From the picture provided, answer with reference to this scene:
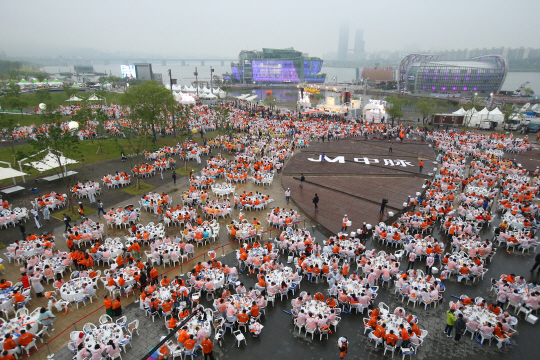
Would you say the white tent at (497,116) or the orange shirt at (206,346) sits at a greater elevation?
the white tent at (497,116)

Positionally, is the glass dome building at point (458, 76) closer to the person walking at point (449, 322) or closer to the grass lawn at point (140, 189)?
the grass lawn at point (140, 189)

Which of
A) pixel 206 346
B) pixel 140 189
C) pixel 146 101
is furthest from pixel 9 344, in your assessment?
pixel 146 101

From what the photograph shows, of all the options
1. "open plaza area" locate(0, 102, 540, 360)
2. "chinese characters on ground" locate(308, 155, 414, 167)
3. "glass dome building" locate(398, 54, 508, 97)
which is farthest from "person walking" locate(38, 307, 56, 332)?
"glass dome building" locate(398, 54, 508, 97)

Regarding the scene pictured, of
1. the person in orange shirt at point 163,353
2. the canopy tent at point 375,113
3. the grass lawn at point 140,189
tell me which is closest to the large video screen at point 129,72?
the canopy tent at point 375,113

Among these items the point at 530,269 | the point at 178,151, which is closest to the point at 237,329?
the point at 530,269

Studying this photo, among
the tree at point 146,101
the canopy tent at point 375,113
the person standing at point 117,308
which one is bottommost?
the person standing at point 117,308

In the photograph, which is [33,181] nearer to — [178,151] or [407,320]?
[178,151]
